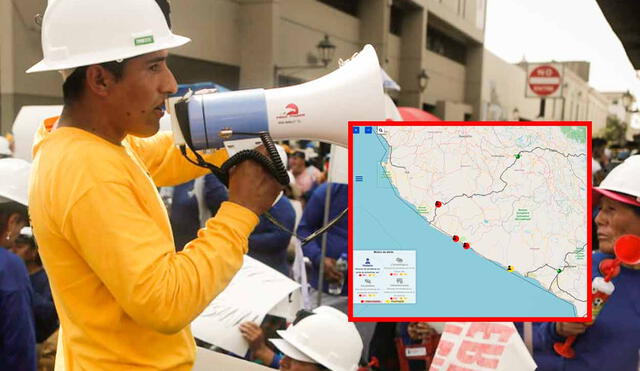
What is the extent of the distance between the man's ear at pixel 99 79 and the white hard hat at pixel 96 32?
0.04 metres

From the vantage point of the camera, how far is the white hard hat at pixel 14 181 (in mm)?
2943

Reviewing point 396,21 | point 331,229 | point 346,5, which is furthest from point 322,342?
point 396,21

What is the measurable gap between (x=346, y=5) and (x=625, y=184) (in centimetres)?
1546

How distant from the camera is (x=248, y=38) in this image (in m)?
12.4

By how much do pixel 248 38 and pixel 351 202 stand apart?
37.2ft

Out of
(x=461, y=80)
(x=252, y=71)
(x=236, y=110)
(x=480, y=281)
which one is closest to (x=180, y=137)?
(x=236, y=110)

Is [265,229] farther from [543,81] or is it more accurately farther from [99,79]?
[543,81]

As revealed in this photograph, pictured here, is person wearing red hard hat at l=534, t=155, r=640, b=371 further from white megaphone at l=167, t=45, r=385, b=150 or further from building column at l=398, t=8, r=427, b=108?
building column at l=398, t=8, r=427, b=108

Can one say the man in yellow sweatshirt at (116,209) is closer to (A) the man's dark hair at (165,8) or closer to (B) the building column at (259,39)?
(A) the man's dark hair at (165,8)

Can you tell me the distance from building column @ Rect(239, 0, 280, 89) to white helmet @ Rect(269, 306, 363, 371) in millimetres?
9808

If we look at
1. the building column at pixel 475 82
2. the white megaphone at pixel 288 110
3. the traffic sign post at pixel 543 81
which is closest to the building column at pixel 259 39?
the traffic sign post at pixel 543 81

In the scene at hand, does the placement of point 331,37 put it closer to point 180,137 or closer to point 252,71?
point 252,71

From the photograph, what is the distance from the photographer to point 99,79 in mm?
1523

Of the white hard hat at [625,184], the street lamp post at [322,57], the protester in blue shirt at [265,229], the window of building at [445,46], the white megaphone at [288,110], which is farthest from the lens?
the window of building at [445,46]
